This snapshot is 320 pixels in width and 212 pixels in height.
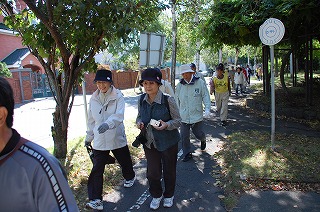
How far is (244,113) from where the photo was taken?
1092 cm

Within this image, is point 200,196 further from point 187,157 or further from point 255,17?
point 255,17

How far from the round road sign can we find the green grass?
2.12 metres

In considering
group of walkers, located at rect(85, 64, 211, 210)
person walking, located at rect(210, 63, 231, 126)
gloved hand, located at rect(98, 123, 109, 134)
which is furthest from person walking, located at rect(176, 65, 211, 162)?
person walking, located at rect(210, 63, 231, 126)

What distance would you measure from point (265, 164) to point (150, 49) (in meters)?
4.28

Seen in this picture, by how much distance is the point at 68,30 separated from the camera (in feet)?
15.4

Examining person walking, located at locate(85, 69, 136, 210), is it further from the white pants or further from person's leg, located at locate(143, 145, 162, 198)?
the white pants

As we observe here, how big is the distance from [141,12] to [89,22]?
99cm

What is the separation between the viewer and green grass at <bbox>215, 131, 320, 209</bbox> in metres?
4.47

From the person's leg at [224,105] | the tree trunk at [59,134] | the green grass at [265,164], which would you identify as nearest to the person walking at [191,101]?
the green grass at [265,164]

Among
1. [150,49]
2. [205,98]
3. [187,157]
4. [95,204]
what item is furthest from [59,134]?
[150,49]

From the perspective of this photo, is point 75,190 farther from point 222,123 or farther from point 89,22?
point 222,123

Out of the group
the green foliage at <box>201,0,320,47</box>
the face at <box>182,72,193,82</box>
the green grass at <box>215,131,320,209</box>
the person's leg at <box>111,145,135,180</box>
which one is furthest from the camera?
the green foliage at <box>201,0,320,47</box>

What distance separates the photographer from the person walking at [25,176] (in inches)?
52.1

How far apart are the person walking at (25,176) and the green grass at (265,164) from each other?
3.08 m
